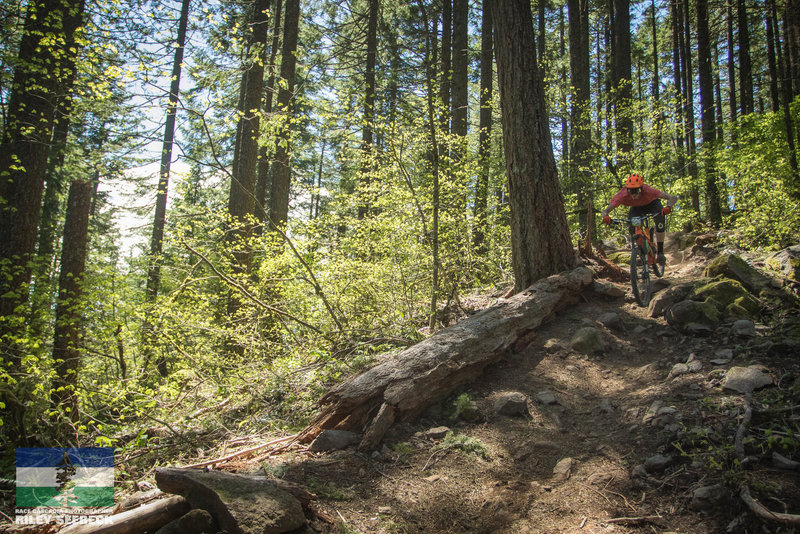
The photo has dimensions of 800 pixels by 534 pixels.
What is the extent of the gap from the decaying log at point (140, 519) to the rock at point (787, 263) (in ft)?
22.5

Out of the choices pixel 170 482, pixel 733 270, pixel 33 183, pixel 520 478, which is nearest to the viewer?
pixel 170 482

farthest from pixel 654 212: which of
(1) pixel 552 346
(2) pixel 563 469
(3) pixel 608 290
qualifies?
(2) pixel 563 469

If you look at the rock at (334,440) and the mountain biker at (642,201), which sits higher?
the mountain biker at (642,201)

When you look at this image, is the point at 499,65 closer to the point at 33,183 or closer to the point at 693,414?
the point at 693,414

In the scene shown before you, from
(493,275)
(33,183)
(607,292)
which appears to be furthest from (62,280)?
(607,292)

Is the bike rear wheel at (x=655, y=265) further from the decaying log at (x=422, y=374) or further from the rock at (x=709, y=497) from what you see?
the rock at (x=709, y=497)

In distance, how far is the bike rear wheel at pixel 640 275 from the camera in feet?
19.7

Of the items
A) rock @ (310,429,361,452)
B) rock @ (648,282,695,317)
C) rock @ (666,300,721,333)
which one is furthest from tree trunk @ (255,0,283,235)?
rock @ (666,300,721,333)

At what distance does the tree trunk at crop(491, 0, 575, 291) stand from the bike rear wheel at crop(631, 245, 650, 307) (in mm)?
907

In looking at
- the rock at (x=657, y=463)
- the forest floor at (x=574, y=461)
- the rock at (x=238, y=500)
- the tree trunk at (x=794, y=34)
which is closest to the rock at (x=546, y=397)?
the forest floor at (x=574, y=461)

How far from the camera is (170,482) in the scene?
255 centimetres

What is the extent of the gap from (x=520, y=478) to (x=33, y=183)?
7.97 metres

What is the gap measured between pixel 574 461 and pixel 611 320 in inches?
114

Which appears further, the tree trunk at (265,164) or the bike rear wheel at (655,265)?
the tree trunk at (265,164)
